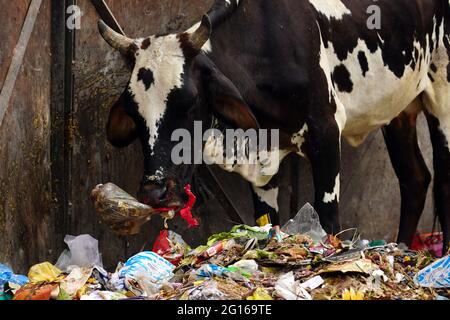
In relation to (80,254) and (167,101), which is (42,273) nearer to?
(80,254)

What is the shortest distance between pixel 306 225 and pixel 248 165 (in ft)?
3.11

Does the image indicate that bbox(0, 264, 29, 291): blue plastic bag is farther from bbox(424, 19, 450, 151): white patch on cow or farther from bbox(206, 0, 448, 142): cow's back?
bbox(424, 19, 450, 151): white patch on cow

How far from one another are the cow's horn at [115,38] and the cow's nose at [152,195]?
908 millimetres

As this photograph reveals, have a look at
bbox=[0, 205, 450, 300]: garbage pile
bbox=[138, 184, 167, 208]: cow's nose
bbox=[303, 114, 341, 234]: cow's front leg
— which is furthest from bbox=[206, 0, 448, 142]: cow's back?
bbox=[0, 205, 450, 300]: garbage pile

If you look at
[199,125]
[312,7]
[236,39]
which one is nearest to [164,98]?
[199,125]

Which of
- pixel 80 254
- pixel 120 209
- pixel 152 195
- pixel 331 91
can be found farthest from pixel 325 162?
pixel 80 254

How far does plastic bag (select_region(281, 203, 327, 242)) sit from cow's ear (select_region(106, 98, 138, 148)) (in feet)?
3.67

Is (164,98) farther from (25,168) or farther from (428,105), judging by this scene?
(428,105)

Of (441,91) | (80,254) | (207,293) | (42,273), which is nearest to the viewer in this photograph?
(207,293)

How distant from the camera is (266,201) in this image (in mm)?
7332

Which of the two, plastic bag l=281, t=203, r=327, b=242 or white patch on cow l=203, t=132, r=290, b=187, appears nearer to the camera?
plastic bag l=281, t=203, r=327, b=242

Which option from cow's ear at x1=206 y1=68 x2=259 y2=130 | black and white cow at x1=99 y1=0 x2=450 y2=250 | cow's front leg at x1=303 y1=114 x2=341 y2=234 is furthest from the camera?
cow's front leg at x1=303 y1=114 x2=341 y2=234

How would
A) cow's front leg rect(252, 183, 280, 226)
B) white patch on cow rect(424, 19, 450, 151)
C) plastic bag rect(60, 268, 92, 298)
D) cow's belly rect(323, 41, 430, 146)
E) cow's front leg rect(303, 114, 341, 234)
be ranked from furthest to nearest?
1. white patch on cow rect(424, 19, 450, 151)
2. cow's front leg rect(252, 183, 280, 226)
3. cow's belly rect(323, 41, 430, 146)
4. cow's front leg rect(303, 114, 341, 234)
5. plastic bag rect(60, 268, 92, 298)

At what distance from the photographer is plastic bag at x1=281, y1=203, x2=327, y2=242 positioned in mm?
5996
